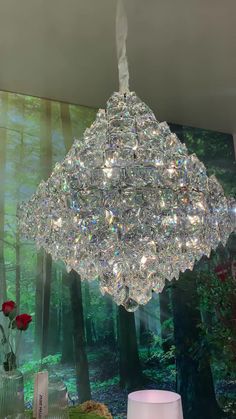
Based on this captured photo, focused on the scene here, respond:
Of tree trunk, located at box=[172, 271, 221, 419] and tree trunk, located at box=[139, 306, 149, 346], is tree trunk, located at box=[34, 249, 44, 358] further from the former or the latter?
tree trunk, located at box=[172, 271, 221, 419]

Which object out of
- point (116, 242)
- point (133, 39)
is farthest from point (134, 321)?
point (133, 39)

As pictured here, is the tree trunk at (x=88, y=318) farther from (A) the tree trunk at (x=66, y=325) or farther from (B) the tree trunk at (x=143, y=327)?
(B) the tree trunk at (x=143, y=327)

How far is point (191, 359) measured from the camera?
262 cm

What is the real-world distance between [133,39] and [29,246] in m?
1.26

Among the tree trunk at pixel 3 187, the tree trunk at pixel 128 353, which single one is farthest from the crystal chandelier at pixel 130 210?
the tree trunk at pixel 128 353

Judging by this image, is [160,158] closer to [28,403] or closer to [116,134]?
[116,134]

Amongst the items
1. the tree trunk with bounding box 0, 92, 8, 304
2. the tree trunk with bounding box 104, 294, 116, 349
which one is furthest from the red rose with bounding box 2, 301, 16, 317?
the tree trunk with bounding box 104, 294, 116, 349

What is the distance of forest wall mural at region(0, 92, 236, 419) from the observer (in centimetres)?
223

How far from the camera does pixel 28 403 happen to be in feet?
6.69

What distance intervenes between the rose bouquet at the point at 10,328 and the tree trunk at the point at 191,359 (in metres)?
1.10

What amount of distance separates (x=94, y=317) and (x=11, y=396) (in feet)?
2.56

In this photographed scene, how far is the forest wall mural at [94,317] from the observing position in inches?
87.7

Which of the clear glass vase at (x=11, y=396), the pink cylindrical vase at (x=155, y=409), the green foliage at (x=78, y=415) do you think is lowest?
the green foliage at (x=78, y=415)

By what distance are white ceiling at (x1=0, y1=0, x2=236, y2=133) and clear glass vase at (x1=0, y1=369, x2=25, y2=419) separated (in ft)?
5.19
